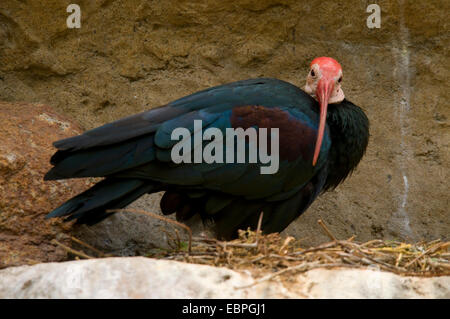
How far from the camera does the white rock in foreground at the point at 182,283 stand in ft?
8.40

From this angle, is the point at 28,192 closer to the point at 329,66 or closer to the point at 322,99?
the point at 322,99

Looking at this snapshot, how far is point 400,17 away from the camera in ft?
14.3

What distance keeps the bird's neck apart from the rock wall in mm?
498

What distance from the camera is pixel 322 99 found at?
12.7 ft

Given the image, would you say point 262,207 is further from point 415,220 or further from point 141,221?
point 415,220

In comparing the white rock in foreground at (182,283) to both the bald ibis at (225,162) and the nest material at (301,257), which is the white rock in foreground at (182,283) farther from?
the bald ibis at (225,162)

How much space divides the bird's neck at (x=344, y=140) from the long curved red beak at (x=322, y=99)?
0.11 metres

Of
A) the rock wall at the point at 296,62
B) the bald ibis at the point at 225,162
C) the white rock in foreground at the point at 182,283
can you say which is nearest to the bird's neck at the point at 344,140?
the bald ibis at the point at 225,162

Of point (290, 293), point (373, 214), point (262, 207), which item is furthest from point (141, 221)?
point (290, 293)

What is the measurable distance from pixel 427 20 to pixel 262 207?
152 cm

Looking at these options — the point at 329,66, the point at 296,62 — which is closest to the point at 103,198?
the point at 329,66
